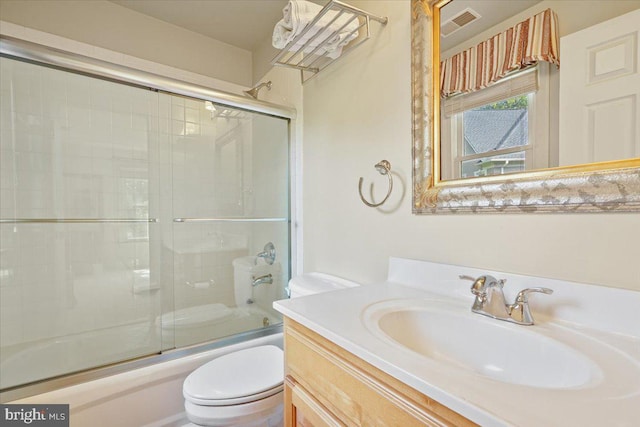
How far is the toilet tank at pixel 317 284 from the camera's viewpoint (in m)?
1.31

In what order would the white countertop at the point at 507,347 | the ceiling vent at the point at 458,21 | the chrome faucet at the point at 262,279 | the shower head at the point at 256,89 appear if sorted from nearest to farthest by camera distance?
the white countertop at the point at 507,347, the ceiling vent at the point at 458,21, the chrome faucet at the point at 262,279, the shower head at the point at 256,89

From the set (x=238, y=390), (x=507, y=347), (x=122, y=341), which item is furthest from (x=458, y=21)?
(x=122, y=341)

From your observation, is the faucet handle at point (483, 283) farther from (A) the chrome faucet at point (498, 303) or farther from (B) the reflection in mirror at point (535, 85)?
(B) the reflection in mirror at point (535, 85)

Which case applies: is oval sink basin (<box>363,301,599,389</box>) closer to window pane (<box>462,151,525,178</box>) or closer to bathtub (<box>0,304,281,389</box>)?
window pane (<box>462,151,525,178</box>)

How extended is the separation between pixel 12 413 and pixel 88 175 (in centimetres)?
119

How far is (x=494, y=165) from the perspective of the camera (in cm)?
83

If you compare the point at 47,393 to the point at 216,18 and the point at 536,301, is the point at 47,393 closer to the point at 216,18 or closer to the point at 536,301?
the point at 536,301

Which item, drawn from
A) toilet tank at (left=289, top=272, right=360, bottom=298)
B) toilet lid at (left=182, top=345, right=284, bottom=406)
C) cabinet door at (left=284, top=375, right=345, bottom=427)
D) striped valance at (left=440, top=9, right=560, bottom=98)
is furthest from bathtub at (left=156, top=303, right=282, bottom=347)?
striped valance at (left=440, top=9, right=560, bottom=98)

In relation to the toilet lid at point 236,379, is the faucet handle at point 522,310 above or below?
above

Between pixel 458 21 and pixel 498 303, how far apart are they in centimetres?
89

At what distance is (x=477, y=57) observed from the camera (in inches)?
34.4

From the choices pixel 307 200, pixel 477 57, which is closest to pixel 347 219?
pixel 307 200

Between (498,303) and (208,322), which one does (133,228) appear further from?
(498,303)

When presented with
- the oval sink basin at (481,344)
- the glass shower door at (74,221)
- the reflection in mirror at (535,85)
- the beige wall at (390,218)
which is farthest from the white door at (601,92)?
the glass shower door at (74,221)
